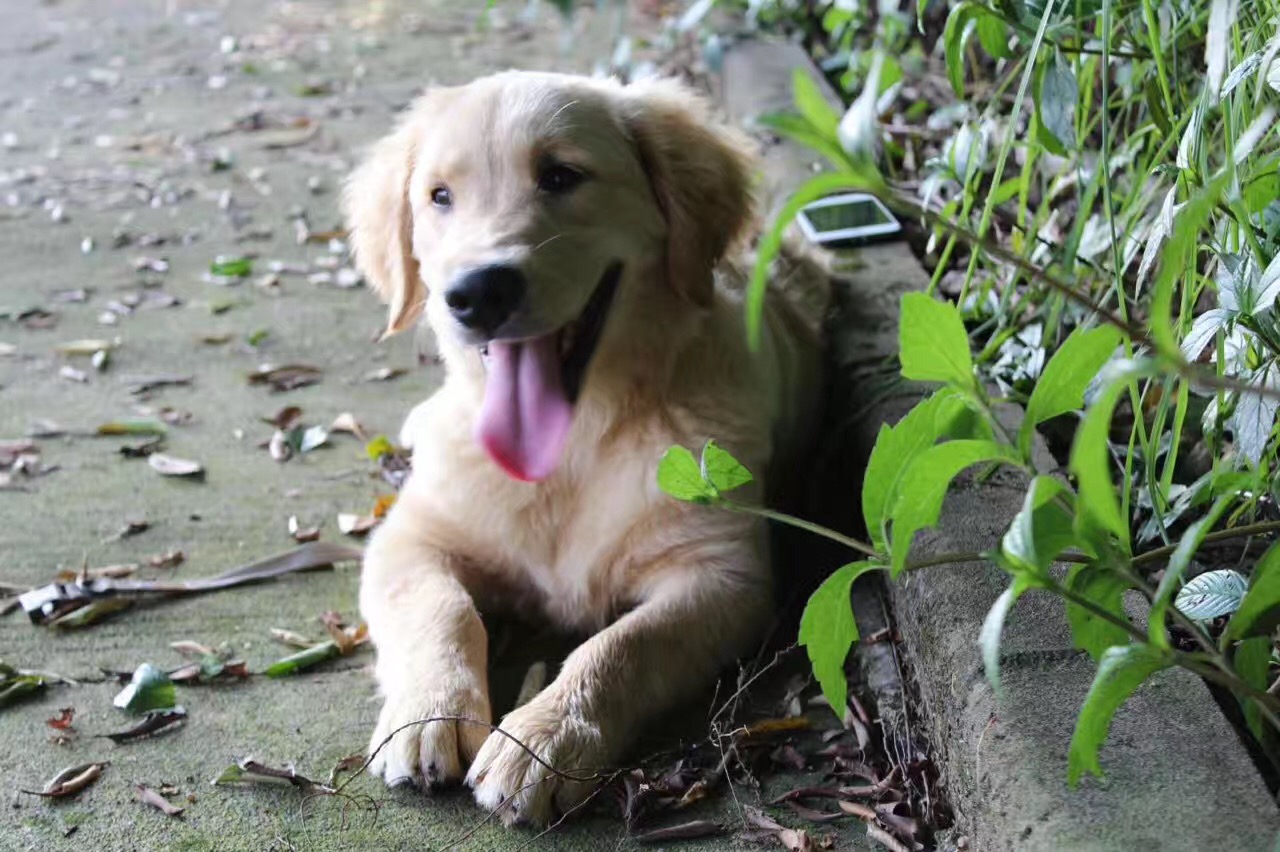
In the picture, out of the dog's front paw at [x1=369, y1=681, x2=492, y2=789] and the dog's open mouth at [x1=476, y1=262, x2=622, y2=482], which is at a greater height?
the dog's open mouth at [x1=476, y1=262, x2=622, y2=482]

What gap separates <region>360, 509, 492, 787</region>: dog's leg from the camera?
2.25 meters

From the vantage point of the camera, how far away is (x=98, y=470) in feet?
11.6

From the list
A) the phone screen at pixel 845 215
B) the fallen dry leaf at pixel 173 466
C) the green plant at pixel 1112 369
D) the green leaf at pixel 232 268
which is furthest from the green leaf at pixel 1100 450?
the green leaf at pixel 232 268

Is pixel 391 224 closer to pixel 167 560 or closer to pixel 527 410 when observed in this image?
pixel 527 410

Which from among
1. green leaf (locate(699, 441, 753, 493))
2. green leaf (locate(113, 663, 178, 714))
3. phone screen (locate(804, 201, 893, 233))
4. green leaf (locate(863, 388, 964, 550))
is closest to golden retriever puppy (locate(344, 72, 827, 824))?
green leaf (locate(113, 663, 178, 714))

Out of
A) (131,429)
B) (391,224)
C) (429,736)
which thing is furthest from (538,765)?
(131,429)

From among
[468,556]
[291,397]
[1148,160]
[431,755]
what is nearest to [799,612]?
[468,556]

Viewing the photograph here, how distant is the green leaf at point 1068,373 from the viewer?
1377mm

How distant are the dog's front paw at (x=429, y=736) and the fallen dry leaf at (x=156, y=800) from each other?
0.32 metres

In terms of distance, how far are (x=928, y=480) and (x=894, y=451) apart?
111 millimetres

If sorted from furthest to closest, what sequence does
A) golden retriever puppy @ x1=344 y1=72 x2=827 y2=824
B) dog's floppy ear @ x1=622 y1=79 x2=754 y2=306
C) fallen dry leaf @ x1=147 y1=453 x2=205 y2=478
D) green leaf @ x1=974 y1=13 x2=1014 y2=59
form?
fallen dry leaf @ x1=147 y1=453 x2=205 y2=478 < dog's floppy ear @ x1=622 y1=79 x2=754 y2=306 < golden retriever puppy @ x1=344 y1=72 x2=827 y2=824 < green leaf @ x1=974 y1=13 x2=1014 y2=59

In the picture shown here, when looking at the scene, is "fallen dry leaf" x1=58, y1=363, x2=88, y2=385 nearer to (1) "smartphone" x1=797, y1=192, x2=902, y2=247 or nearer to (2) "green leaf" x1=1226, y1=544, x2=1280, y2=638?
(1) "smartphone" x1=797, y1=192, x2=902, y2=247

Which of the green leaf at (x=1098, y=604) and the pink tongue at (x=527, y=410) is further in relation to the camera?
the pink tongue at (x=527, y=410)

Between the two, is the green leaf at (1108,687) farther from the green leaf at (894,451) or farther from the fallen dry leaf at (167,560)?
the fallen dry leaf at (167,560)
